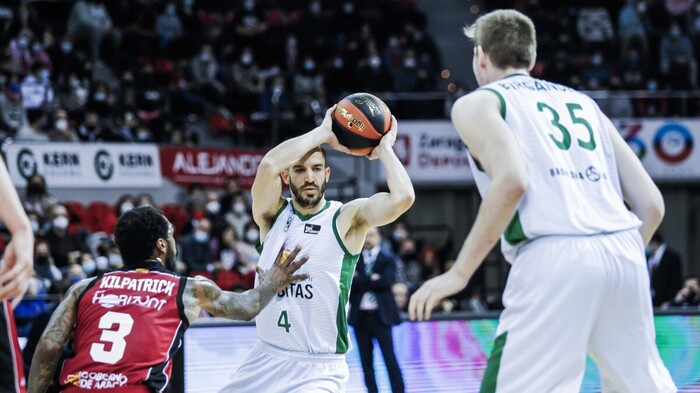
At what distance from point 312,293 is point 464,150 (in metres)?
13.3

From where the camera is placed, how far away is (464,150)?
60.4 feet

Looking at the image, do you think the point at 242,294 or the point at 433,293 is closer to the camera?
the point at 433,293

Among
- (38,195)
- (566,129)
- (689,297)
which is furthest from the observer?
(38,195)

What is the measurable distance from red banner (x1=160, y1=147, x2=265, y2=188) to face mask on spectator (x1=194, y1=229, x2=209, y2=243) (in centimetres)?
258

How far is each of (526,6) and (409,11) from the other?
8.70 ft

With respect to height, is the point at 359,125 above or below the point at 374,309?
above

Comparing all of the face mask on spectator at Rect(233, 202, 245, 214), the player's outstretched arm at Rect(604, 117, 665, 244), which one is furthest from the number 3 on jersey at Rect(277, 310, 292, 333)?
the face mask on spectator at Rect(233, 202, 245, 214)

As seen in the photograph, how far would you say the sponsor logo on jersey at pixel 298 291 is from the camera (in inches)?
211

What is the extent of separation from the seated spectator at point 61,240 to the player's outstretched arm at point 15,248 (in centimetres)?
947

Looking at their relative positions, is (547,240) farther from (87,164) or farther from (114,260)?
(87,164)

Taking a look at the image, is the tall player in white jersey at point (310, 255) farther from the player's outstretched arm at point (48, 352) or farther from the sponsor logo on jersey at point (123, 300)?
the player's outstretched arm at point (48, 352)

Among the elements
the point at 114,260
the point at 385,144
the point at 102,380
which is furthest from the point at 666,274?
the point at 102,380

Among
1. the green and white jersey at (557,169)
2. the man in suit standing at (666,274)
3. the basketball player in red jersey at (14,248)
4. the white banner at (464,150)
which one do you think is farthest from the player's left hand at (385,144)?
the white banner at (464,150)

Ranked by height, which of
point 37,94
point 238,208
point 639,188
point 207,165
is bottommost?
point 238,208
